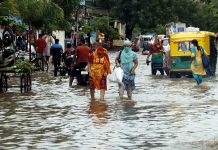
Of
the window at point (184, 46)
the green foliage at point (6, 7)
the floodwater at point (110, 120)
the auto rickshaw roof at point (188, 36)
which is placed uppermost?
the green foliage at point (6, 7)

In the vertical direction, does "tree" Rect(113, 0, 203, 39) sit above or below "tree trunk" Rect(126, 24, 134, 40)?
above

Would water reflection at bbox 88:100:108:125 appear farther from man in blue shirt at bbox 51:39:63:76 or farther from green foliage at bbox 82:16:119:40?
green foliage at bbox 82:16:119:40

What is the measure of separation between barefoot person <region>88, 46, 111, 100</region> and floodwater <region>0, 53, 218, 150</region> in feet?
1.35

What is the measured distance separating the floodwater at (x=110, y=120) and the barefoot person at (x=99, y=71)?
411 mm

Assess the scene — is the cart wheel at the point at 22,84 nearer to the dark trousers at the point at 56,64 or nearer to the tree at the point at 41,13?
the dark trousers at the point at 56,64

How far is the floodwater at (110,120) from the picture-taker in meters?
11.4

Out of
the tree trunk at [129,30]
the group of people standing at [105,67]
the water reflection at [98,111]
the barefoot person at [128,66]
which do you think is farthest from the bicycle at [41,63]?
the tree trunk at [129,30]

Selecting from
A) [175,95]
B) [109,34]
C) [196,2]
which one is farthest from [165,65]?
[196,2]

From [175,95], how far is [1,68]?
510 centimetres

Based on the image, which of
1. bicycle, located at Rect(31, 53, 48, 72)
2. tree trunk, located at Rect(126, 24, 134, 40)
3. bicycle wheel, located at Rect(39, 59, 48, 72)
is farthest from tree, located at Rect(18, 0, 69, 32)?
tree trunk, located at Rect(126, 24, 134, 40)

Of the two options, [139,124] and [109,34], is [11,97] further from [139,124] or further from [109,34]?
[109,34]

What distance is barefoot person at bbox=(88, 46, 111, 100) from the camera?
18.8m

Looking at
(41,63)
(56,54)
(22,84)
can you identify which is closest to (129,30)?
(41,63)

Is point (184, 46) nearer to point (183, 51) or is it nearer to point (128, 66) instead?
point (183, 51)
